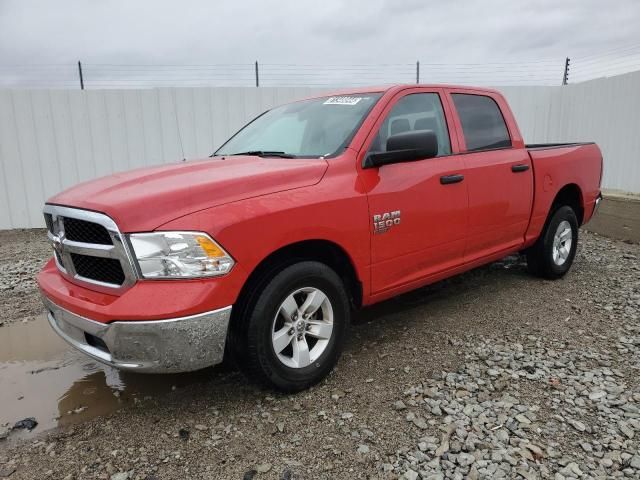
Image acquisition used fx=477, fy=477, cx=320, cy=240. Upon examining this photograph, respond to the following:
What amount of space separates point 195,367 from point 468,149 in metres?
2.71

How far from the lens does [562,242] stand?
496cm

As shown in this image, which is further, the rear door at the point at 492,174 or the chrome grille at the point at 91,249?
the rear door at the point at 492,174

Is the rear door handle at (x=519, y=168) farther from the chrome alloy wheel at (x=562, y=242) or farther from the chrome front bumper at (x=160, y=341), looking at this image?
the chrome front bumper at (x=160, y=341)

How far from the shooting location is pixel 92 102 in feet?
26.6

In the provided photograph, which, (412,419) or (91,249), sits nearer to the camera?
(91,249)

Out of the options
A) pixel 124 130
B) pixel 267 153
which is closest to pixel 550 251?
pixel 267 153

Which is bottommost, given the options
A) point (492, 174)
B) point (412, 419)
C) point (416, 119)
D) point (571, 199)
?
point (412, 419)

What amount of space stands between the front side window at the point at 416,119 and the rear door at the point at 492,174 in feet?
0.56

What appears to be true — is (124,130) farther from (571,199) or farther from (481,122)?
(571,199)

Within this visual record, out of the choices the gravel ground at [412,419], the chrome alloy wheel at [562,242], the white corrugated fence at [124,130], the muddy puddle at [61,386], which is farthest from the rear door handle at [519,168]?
the white corrugated fence at [124,130]

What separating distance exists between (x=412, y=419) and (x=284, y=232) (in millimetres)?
1253

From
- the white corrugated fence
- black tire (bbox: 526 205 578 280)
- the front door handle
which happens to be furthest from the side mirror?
the white corrugated fence

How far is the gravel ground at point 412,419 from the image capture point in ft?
7.57

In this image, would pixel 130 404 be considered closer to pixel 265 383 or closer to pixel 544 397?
pixel 265 383
